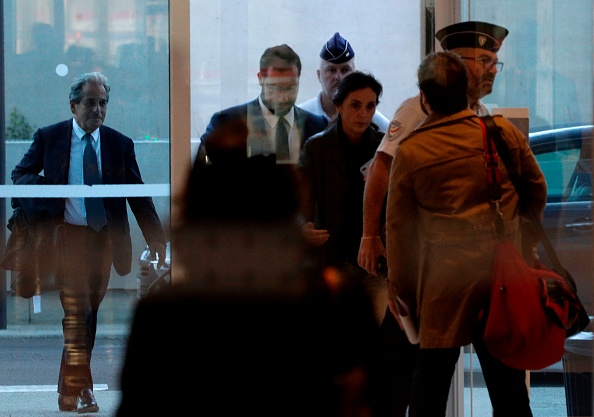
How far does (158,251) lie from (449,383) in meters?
1.33

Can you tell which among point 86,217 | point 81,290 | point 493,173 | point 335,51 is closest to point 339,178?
point 335,51

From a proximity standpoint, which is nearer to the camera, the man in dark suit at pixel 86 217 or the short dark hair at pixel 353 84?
the short dark hair at pixel 353 84

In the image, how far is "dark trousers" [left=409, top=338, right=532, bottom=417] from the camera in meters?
3.39

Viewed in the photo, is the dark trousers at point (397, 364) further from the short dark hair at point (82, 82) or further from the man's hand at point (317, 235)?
the short dark hair at point (82, 82)

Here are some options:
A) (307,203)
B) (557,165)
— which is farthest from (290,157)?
(557,165)

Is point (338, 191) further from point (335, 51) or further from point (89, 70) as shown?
point (89, 70)

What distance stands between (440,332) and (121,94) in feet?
5.26

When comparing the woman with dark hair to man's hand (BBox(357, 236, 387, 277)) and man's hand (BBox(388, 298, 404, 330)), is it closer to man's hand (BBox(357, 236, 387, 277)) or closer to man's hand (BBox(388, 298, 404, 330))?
man's hand (BBox(357, 236, 387, 277))

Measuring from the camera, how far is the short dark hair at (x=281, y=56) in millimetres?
3812

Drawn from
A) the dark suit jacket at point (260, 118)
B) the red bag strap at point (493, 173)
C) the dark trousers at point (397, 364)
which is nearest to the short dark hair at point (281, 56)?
the dark suit jacket at point (260, 118)

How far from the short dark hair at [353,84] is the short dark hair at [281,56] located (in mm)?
164

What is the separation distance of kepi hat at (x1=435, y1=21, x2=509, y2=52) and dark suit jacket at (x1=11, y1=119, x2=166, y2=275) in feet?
4.34

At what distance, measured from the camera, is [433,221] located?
3.38 metres

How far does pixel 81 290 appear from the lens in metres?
4.25
